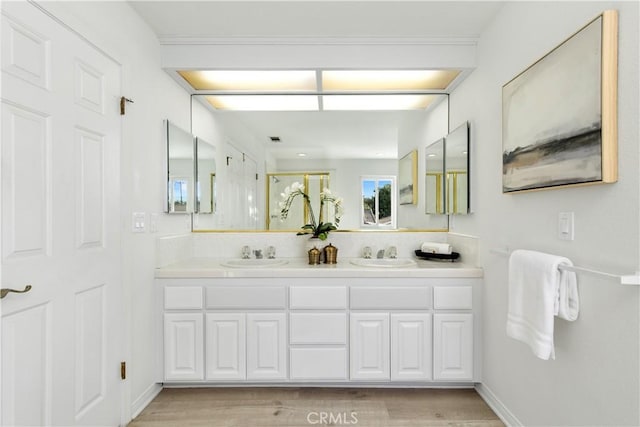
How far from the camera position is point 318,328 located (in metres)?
2.22

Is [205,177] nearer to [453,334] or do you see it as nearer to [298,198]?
[298,198]

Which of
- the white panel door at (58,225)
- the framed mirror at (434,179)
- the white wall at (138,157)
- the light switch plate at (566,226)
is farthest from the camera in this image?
the framed mirror at (434,179)

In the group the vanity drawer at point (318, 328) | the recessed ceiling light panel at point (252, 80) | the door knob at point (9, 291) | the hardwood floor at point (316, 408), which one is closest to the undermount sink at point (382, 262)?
the vanity drawer at point (318, 328)

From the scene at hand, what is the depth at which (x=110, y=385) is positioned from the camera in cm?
182

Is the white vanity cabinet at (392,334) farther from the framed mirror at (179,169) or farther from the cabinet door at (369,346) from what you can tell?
the framed mirror at (179,169)

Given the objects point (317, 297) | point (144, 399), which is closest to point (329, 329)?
point (317, 297)

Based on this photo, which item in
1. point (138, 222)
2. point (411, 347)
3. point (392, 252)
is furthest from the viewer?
point (392, 252)

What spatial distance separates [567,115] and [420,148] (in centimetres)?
146

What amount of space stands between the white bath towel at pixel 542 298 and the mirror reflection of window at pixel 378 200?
1274mm

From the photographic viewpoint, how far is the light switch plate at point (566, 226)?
1392mm

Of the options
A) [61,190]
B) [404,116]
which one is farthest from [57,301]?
[404,116]

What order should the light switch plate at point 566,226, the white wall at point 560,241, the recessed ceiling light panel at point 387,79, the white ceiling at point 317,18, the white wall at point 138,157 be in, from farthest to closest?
the recessed ceiling light panel at point 387,79 < the white ceiling at point 317,18 < the white wall at point 138,157 < the light switch plate at point 566,226 < the white wall at point 560,241

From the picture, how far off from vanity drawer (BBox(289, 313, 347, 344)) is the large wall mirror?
0.79 meters

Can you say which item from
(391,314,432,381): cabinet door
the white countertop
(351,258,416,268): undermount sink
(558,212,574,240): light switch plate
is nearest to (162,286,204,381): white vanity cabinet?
the white countertop
